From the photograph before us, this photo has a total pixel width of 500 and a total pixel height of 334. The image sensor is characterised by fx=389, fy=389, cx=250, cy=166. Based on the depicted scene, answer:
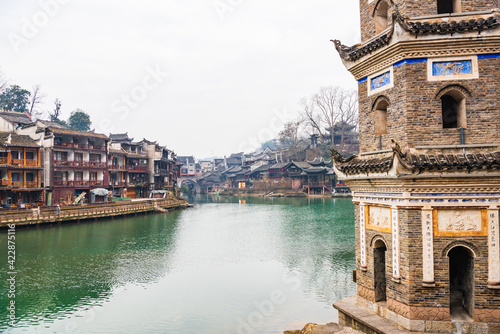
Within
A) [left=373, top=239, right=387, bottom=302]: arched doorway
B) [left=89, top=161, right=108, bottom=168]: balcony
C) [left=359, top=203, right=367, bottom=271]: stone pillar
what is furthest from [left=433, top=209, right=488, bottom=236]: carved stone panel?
[left=89, top=161, right=108, bottom=168]: balcony

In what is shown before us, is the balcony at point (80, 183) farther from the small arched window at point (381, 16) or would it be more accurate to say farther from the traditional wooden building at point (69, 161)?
the small arched window at point (381, 16)

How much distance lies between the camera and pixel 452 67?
9891 millimetres

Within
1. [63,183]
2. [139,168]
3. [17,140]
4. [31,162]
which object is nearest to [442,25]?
[31,162]

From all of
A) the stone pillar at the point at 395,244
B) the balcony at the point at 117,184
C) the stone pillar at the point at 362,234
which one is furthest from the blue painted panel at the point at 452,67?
the balcony at the point at 117,184

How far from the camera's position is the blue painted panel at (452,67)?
9828 mm

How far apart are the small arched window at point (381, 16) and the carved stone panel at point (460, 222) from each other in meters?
5.41

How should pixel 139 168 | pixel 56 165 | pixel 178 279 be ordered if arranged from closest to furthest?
1. pixel 178 279
2. pixel 56 165
3. pixel 139 168

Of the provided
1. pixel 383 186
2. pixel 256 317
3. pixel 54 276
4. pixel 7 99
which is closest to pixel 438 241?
pixel 383 186

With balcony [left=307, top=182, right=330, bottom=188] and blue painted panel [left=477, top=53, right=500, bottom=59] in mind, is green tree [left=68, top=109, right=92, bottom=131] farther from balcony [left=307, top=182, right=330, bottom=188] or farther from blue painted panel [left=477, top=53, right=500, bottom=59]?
blue painted panel [left=477, top=53, right=500, bottom=59]

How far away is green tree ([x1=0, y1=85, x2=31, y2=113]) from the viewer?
242ft

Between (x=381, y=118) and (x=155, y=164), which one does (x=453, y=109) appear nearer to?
(x=381, y=118)

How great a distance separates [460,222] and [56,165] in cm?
4877

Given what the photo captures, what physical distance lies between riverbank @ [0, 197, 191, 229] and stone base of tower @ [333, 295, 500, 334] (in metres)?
36.4

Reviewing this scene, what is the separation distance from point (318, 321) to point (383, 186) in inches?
308
